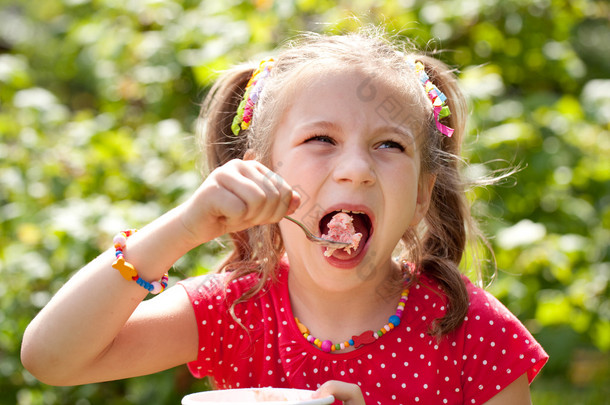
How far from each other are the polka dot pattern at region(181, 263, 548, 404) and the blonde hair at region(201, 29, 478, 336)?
50 millimetres

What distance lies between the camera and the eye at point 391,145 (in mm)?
1908

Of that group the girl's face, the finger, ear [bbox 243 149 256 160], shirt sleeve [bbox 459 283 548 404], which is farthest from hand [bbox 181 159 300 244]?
shirt sleeve [bbox 459 283 548 404]

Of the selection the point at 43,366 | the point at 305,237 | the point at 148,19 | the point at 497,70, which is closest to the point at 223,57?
the point at 148,19

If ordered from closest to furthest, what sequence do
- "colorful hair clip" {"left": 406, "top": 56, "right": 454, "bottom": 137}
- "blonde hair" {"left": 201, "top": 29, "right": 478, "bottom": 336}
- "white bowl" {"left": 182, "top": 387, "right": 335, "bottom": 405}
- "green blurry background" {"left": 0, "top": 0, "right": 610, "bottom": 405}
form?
"white bowl" {"left": 182, "top": 387, "right": 335, "bottom": 405}, "blonde hair" {"left": 201, "top": 29, "right": 478, "bottom": 336}, "colorful hair clip" {"left": 406, "top": 56, "right": 454, "bottom": 137}, "green blurry background" {"left": 0, "top": 0, "right": 610, "bottom": 405}

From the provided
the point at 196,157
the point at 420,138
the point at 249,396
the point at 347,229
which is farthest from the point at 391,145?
the point at 196,157

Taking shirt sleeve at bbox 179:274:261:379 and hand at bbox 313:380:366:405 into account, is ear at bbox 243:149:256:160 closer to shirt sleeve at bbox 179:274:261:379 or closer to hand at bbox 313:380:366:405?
shirt sleeve at bbox 179:274:261:379

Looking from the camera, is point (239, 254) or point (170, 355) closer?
point (170, 355)

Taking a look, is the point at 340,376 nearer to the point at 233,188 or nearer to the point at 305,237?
the point at 305,237

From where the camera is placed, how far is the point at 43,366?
5.74 ft

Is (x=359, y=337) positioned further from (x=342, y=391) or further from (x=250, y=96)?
(x=250, y=96)

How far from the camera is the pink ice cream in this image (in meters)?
1.79

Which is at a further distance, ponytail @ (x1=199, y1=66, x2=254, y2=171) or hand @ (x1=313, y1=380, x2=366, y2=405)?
ponytail @ (x1=199, y1=66, x2=254, y2=171)

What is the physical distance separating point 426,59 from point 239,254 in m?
0.76

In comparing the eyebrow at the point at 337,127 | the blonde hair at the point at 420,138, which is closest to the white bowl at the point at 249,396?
the blonde hair at the point at 420,138
